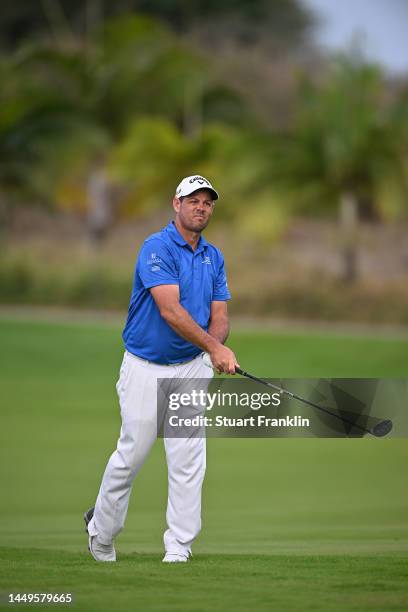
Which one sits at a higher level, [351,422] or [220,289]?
[220,289]

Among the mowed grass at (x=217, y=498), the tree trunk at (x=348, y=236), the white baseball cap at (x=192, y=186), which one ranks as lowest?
the mowed grass at (x=217, y=498)

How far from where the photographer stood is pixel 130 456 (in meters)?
5.91

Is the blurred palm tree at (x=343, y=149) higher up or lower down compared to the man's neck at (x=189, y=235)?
higher up

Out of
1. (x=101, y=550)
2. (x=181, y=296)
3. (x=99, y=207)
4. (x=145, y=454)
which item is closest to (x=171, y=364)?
(x=181, y=296)

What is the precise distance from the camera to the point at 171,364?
592cm

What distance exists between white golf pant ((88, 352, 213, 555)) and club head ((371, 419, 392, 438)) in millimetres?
824

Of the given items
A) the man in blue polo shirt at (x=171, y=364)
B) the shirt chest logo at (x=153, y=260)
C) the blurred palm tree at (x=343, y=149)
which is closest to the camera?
the shirt chest logo at (x=153, y=260)

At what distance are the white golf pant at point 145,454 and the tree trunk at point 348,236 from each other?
56.9 feet

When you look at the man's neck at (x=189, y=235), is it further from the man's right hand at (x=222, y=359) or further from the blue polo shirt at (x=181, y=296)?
the man's right hand at (x=222, y=359)

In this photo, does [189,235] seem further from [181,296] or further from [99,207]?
[99,207]

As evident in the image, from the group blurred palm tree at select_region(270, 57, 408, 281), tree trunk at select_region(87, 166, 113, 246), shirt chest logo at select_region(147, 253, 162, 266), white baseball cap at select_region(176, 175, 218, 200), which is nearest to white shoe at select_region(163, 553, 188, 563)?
shirt chest logo at select_region(147, 253, 162, 266)

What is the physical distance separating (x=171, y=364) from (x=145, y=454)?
46 cm

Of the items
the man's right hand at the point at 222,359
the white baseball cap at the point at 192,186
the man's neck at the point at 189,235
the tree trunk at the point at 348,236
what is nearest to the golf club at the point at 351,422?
the man's right hand at the point at 222,359

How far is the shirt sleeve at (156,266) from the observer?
571 cm
